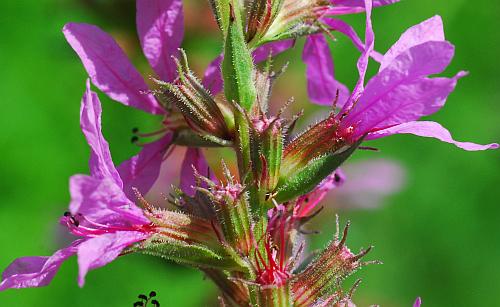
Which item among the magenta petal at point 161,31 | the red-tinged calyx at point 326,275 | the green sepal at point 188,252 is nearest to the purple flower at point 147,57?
the magenta petal at point 161,31

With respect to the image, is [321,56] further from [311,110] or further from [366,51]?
[311,110]

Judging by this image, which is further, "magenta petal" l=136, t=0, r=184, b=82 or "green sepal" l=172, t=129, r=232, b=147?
"magenta petal" l=136, t=0, r=184, b=82

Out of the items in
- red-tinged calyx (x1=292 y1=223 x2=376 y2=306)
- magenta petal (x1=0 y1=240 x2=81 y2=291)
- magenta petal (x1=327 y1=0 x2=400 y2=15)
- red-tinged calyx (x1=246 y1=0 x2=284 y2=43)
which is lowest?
red-tinged calyx (x1=292 y1=223 x2=376 y2=306)

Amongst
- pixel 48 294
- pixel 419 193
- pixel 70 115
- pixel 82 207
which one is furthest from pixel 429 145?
pixel 82 207

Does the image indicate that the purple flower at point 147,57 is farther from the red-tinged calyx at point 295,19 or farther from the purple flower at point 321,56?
the red-tinged calyx at point 295,19

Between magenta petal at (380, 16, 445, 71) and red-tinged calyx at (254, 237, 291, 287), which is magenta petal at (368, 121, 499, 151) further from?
red-tinged calyx at (254, 237, 291, 287)

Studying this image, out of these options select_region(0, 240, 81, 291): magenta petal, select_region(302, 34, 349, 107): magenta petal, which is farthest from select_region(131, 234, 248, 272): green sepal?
select_region(302, 34, 349, 107): magenta petal

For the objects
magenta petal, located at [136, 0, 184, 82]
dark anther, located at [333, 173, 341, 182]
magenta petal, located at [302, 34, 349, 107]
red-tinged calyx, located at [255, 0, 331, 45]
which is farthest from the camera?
magenta petal, located at [302, 34, 349, 107]
